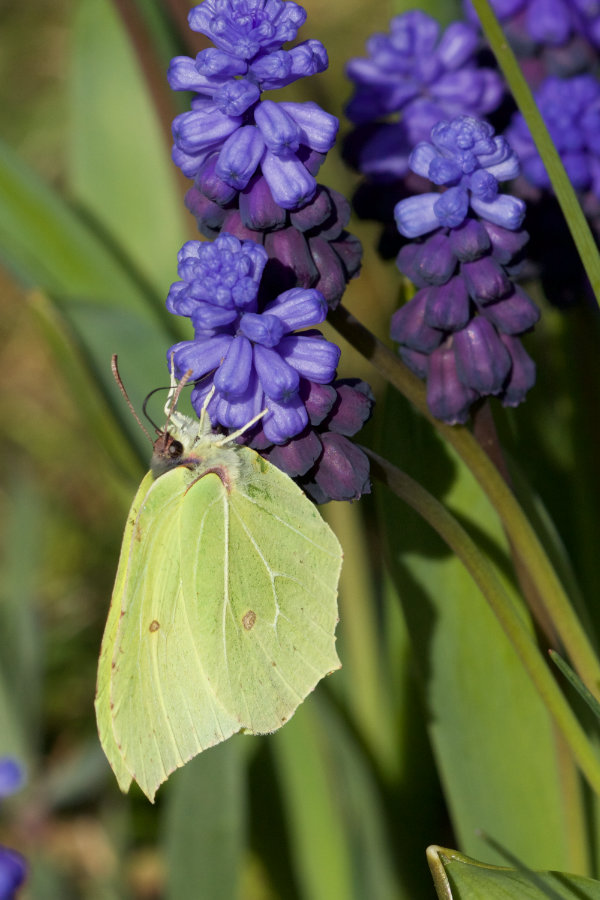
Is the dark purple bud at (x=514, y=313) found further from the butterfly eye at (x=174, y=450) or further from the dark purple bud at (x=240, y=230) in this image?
the butterfly eye at (x=174, y=450)

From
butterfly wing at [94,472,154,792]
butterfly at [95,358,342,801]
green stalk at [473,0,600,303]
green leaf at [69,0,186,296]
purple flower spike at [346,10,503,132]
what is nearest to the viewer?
green stalk at [473,0,600,303]

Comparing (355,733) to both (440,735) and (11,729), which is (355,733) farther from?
(11,729)

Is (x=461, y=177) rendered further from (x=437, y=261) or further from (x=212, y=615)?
(x=212, y=615)

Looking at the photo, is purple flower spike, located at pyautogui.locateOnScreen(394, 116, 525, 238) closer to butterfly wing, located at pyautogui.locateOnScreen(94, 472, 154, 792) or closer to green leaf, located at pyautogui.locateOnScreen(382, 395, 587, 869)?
green leaf, located at pyautogui.locateOnScreen(382, 395, 587, 869)

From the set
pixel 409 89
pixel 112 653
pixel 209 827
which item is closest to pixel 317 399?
pixel 112 653

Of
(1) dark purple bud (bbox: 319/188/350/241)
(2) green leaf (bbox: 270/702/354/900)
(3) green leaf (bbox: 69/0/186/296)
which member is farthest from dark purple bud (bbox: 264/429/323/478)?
(3) green leaf (bbox: 69/0/186/296)

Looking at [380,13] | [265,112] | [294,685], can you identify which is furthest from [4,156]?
[380,13]
